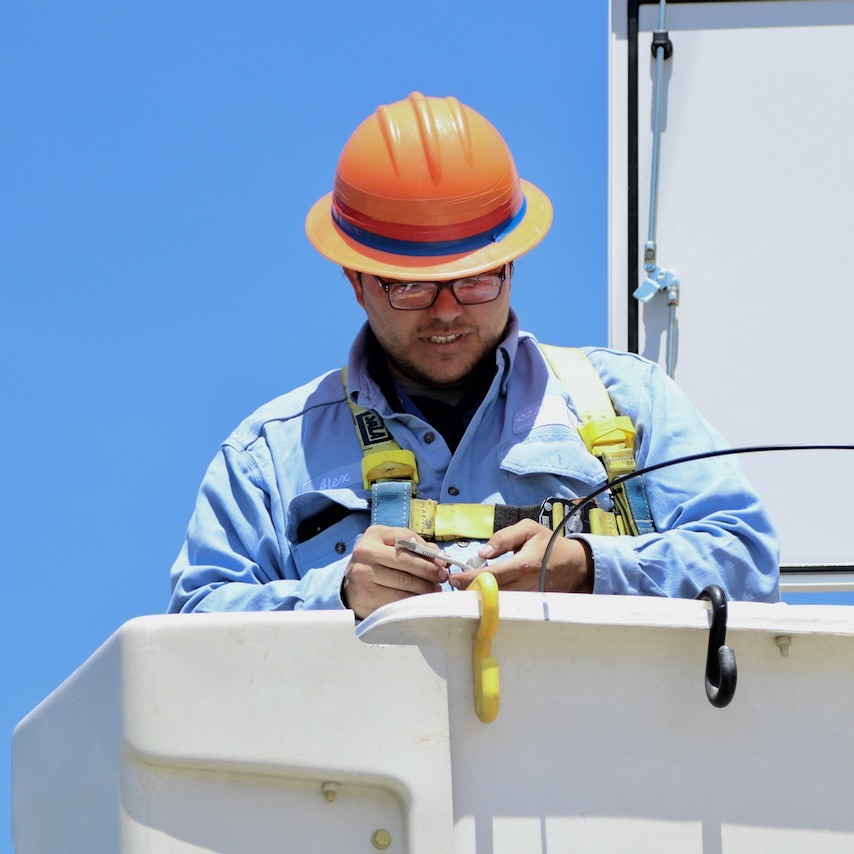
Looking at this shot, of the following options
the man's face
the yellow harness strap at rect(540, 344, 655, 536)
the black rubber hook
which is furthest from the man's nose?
the black rubber hook

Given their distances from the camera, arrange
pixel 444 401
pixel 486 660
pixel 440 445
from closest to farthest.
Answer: pixel 486 660, pixel 440 445, pixel 444 401

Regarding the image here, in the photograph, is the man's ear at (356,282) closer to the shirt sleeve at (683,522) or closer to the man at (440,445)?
the man at (440,445)

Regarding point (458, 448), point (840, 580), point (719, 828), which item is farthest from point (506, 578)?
point (840, 580)

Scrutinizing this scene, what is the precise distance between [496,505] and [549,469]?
15 cm

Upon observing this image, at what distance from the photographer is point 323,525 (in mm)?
3551

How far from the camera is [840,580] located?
4184 millimetres

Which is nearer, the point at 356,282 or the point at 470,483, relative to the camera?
the point at 470,483

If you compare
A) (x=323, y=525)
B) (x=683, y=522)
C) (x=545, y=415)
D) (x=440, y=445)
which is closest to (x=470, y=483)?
(x=440, y=445)

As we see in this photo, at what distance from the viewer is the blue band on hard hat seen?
3.79 m

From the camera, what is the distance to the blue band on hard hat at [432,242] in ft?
12.4

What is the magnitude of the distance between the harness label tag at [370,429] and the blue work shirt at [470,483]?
0.02 m

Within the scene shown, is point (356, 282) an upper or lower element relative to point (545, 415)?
upper

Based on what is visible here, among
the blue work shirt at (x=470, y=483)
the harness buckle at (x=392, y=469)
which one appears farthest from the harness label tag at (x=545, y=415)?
the harness buckle at (x=392, y=469)

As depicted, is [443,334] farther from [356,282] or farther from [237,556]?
[237,556]
